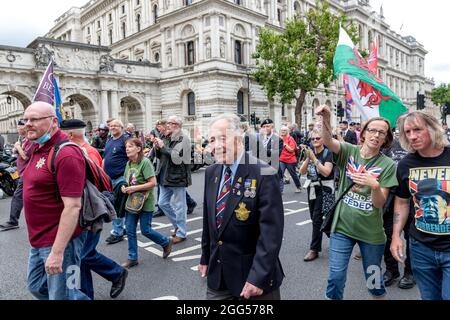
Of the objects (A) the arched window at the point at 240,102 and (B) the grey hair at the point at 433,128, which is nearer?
(B) the grey hair at the point at 433,128

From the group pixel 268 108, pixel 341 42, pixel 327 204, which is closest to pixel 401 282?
pixel 327 204

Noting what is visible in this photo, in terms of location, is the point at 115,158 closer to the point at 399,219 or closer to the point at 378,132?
the point at 378,132

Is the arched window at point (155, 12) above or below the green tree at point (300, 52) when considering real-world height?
above

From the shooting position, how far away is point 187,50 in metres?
38.5

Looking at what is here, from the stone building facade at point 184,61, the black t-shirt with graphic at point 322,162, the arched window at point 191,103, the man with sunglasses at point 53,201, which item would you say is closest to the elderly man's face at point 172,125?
the black t-shirt with graphic at point 322,162

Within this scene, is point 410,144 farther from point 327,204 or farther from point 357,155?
point 327,204

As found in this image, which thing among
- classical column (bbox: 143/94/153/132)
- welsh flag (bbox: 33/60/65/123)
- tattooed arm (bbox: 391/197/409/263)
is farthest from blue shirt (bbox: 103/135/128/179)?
classical column (bbox: 143/94/153/132)

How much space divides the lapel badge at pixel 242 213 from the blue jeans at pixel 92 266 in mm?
1812

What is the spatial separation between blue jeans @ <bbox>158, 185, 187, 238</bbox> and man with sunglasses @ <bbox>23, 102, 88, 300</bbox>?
10.9 feet

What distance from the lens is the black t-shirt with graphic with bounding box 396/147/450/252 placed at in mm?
2660

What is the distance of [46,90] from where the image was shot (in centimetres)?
926

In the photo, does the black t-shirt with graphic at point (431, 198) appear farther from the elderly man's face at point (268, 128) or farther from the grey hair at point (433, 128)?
the elderly man's face at point (268, 128)

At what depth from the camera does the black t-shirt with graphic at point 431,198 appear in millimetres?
2660
